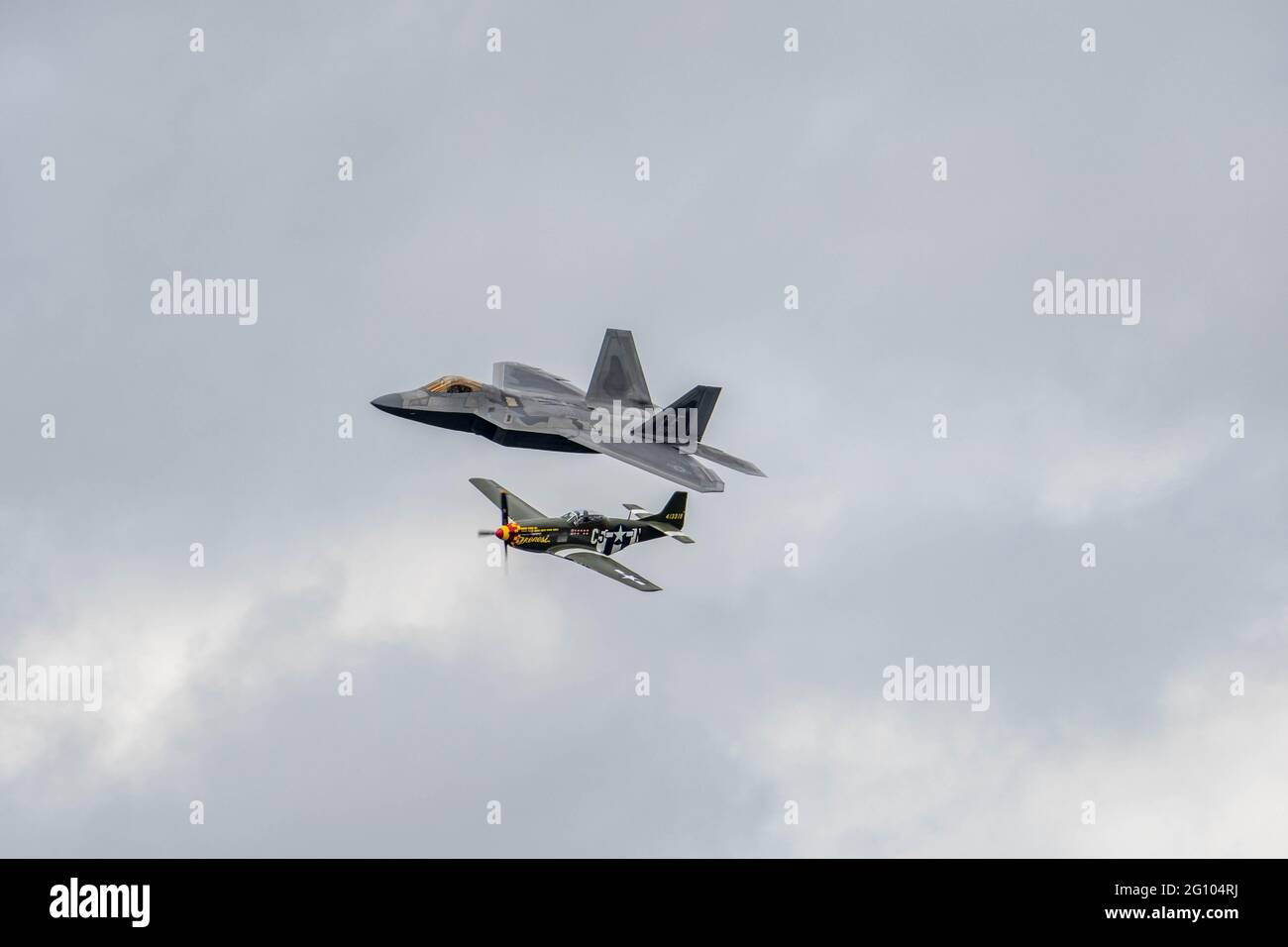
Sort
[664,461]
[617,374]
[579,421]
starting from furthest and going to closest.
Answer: [617,374], [579,421], [664,461]

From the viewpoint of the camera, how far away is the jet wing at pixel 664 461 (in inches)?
4267

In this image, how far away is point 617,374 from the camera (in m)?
116

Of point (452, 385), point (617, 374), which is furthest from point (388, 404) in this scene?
point (617, 374)

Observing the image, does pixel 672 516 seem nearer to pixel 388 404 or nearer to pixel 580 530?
pixel 580 530

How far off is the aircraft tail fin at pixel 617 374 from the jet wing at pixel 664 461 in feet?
14.1

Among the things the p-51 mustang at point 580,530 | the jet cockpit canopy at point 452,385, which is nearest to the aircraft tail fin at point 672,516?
the p-51 mustang at point 580,530

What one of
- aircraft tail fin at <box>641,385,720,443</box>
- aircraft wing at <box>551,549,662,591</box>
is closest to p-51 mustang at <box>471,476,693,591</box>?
aircraft wing at <box>551,549,662,591</box>

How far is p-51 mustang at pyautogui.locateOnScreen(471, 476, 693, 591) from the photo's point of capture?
391 ft

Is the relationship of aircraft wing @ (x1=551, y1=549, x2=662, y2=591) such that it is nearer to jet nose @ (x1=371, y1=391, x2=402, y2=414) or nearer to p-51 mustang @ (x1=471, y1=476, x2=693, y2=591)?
p-51 mustang @ (x1=471, y1=476, x2=693, y2=591)

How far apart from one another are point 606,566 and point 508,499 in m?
9.72

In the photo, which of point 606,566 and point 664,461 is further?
point 606,566

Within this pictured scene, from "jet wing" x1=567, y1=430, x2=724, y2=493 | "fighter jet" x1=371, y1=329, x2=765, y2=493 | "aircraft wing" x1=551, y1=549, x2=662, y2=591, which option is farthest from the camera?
"aircraft wing" x1=551, y1=549, x2=662, y2=591
